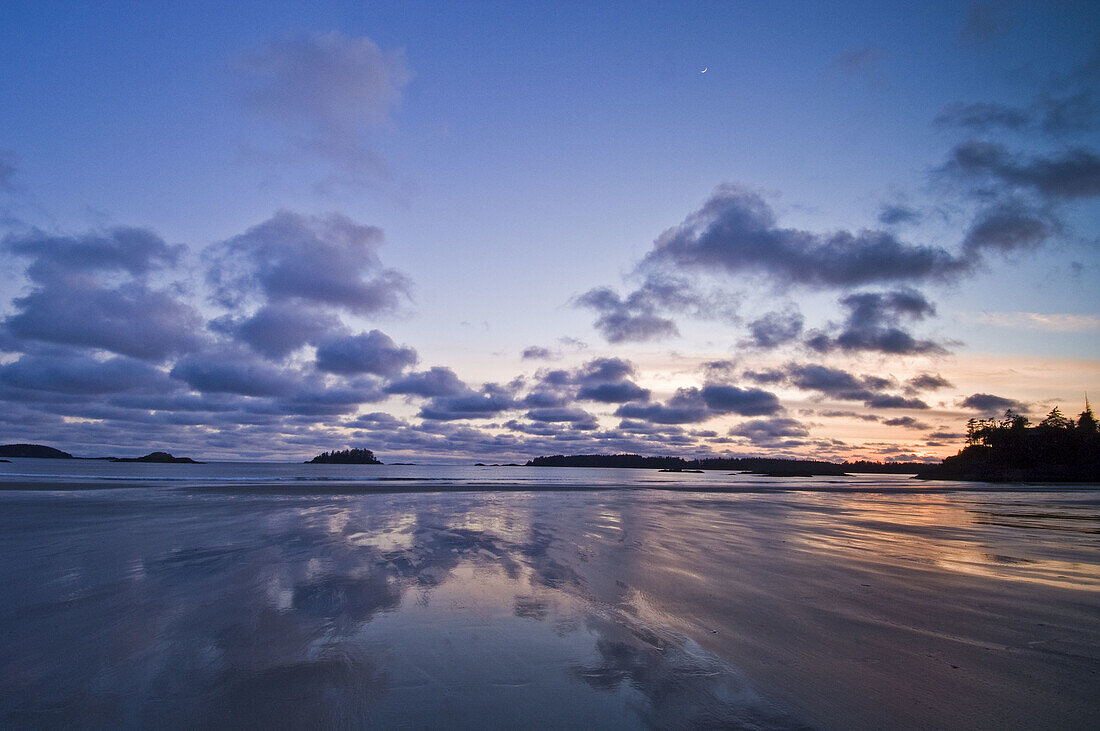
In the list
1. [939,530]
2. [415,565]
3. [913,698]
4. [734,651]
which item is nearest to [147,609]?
[415,565]

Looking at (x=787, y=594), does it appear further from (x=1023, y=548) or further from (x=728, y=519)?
(x=728, y=519)

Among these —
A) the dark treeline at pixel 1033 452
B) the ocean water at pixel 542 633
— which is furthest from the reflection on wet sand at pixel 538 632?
the dark treeline at pixel 1033 452

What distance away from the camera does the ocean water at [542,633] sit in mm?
4527

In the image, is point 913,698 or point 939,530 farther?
point 939,530

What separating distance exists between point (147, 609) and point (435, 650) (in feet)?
15.8

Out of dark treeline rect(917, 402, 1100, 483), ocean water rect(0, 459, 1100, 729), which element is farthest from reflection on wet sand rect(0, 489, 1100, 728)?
dark treeline rect(917, 402, 1100, 483)

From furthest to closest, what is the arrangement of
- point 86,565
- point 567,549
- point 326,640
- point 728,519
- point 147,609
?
point 728,519 < point 567,549 < point 86,565 < point 147,609 < point 326,640

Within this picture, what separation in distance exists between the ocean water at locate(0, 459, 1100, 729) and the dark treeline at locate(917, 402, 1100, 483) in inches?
4118

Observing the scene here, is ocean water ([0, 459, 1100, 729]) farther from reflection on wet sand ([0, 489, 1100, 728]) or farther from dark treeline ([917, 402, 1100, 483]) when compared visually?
dark treeline ([917, 402, 1100, 483])

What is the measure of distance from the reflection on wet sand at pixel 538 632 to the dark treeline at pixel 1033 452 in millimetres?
104091

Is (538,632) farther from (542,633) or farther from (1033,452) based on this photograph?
(1033,452)

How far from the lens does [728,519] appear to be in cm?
2166

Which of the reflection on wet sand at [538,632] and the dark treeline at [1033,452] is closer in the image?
the reflection on wet sand at [538,632]

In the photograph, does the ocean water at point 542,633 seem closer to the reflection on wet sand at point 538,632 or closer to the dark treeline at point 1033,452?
the reflection on wet sand at point 538,632
